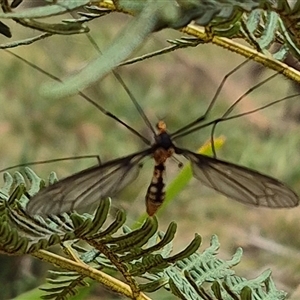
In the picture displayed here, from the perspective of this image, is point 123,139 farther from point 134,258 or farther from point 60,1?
point 60,1

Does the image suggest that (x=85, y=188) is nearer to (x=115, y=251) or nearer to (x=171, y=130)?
(x=115, y=251)

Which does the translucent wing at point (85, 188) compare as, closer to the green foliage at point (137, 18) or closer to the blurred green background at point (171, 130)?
the green foliage at point (137, 18)

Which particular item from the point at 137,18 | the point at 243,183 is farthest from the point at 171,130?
the point at 137,18

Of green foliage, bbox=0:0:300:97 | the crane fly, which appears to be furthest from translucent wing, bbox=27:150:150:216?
green foliage, bbox=0:0:300:97

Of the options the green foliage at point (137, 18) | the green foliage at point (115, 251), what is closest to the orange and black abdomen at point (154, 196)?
the green foliage at point (115, 251)

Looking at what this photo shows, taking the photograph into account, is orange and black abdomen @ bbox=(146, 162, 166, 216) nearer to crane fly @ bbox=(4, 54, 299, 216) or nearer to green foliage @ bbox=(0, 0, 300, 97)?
crane fly @ bbox=(4, 54, 299, 216)
